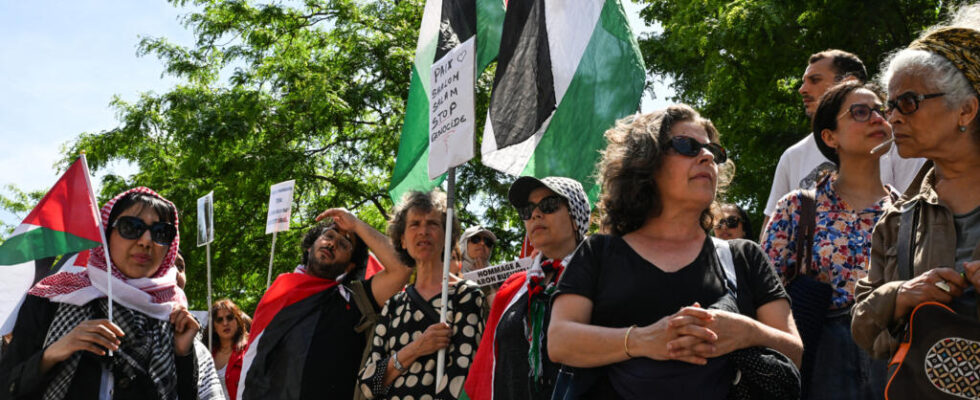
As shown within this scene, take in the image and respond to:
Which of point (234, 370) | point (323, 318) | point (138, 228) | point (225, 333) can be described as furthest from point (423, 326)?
point (225, 333)

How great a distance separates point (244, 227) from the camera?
16797 mm

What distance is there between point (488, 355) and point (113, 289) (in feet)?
6.14

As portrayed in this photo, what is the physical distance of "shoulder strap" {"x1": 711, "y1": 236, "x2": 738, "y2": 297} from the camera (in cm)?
282

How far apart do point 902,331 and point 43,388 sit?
139 inches

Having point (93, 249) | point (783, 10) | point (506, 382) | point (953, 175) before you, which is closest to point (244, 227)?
point (783, 10)

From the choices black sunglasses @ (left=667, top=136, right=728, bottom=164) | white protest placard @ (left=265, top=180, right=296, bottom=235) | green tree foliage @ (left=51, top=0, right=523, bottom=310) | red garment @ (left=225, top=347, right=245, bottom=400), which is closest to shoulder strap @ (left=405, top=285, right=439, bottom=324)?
black sunglasses @ (left=667, top=136, right=728, bottom=164)

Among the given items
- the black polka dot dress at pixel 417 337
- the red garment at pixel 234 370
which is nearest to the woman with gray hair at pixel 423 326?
the black polka dot dress at pixel 417 337

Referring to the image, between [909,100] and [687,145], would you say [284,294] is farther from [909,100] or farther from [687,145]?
[909,100]

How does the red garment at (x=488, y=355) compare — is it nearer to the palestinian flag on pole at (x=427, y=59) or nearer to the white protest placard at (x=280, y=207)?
the palestinian flag on pole at (x=427, y=59)

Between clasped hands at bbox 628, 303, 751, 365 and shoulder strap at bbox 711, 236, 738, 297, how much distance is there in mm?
217

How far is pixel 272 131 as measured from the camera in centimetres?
1612

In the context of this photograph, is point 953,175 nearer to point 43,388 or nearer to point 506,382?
point 506,382

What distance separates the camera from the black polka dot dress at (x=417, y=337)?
4.58 meters

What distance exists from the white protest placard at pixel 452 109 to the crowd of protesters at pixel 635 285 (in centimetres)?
37
